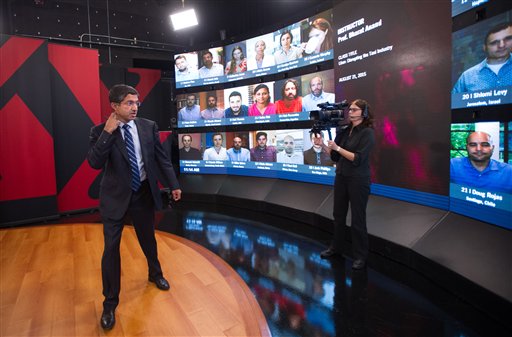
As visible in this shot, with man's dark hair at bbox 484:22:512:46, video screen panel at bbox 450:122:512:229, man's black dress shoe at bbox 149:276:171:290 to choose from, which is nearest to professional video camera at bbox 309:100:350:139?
video screen panel at bbox 450:122:512:229

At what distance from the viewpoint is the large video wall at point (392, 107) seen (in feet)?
9.30

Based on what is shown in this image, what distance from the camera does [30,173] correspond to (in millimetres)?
5195

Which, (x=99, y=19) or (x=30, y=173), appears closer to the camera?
(x=30, y=173)

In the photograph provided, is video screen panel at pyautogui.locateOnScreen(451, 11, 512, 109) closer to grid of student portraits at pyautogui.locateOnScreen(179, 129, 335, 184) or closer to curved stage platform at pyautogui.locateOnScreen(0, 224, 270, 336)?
grid of student portraits at pyautogui.locateOnScreen(179, 129, 335, 184)

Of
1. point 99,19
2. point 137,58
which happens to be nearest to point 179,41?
point 137,58

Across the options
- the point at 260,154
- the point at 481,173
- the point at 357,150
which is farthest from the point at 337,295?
the point at 260,154

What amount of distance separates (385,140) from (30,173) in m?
5.35

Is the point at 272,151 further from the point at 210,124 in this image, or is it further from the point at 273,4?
the point at 273,4

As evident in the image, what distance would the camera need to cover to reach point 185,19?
6262 mm

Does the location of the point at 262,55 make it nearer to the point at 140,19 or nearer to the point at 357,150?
the point at 357,150

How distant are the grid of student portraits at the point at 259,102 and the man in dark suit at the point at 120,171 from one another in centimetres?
299

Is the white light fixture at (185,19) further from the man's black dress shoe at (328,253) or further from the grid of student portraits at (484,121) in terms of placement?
the man's black dress shoe at (328,253)

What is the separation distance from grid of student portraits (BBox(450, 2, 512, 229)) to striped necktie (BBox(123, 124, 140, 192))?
9.15 feet

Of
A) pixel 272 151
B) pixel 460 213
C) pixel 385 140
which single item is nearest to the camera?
pixel 460 213
